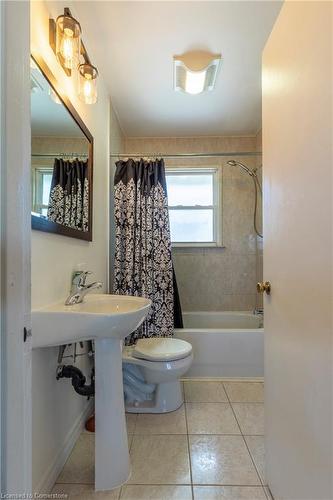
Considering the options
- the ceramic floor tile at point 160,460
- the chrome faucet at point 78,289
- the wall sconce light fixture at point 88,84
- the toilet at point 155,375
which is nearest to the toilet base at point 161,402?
the toilet at point 155,375

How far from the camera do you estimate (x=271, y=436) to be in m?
1.22

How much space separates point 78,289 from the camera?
5.03ft

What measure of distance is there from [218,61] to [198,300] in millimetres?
2213

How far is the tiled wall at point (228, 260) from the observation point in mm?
3127

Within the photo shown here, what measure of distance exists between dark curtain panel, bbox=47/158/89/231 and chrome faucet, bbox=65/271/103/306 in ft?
0.94

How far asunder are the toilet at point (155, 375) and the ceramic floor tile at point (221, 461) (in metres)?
0.35

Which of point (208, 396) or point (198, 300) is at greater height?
point (198, 300)

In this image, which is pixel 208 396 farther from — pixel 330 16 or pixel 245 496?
pixel 330 16

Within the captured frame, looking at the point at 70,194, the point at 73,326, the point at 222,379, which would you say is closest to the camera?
the point at 73,326

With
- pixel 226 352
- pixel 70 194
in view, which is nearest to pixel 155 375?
pixel 226 352

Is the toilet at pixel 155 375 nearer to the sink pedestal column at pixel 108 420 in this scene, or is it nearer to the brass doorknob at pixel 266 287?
the sink pedestal column at pixel 108 420

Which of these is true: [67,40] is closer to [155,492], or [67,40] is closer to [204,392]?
[155,492]

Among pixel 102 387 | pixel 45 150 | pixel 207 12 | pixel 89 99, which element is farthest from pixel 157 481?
pixel 207 12

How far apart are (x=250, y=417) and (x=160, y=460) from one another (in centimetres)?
70
